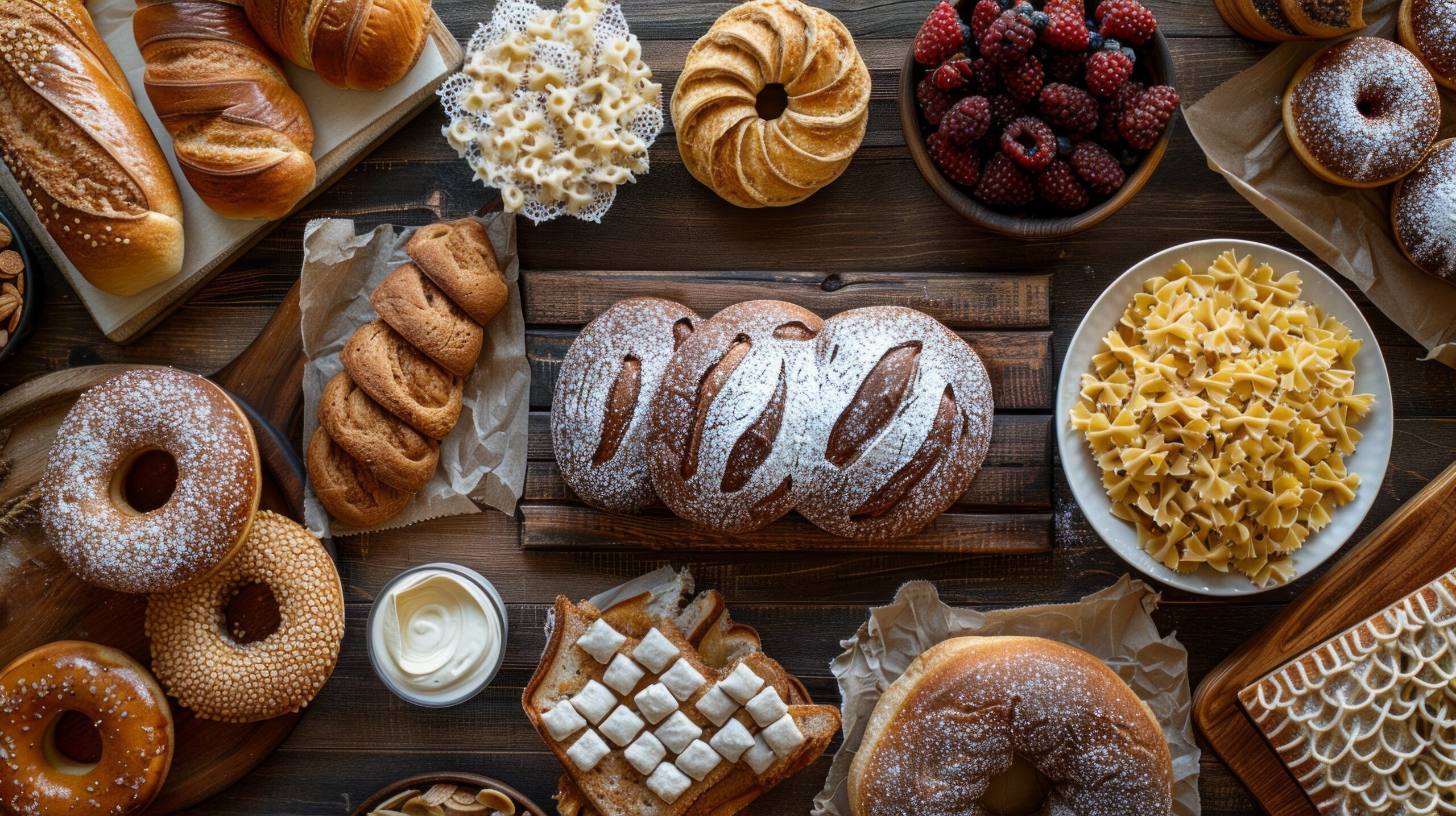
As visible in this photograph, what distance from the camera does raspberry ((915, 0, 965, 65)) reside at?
219 centimetres

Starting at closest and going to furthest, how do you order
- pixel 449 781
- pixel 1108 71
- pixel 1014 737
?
pixel 1108 71 → pixel 1014 737 → pixel 449 781

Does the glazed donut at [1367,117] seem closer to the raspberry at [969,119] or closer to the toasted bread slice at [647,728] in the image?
the raspberry at [969,119]

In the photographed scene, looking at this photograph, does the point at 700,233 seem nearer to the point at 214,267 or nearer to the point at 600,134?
the point at 600,134

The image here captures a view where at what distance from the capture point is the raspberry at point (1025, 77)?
7.16ft

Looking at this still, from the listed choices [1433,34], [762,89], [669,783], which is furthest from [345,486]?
[1433,34]

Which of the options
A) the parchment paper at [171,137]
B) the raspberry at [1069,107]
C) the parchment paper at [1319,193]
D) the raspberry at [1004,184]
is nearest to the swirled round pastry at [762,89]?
the raspberry at [1004,184]

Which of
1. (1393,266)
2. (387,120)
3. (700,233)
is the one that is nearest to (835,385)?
(700,233)

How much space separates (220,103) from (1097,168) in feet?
7.59

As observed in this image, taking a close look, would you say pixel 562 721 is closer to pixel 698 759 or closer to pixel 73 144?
pixel 698 759

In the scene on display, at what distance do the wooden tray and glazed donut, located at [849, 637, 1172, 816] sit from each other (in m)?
0.30

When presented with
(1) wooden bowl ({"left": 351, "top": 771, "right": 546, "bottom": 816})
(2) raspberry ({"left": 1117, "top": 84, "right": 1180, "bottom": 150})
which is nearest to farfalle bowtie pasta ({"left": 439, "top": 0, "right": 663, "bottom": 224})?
(2) raspberry ({"left": 1117, "top": 84, "right": 1180, "bottom": 150})

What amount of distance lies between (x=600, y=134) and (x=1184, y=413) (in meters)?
1.68

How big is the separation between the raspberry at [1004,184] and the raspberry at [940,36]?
11.7 inches

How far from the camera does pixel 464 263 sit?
237 centimetres
